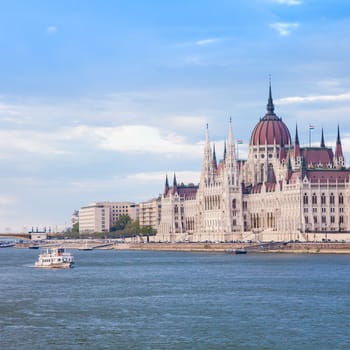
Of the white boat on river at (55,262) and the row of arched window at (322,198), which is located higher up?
the row of arched window at (322,198)

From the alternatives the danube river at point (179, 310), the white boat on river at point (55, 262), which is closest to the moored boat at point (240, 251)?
the white boat on river at point (55, 262)

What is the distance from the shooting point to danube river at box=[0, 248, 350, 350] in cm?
6125

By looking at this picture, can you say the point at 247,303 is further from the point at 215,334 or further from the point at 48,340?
the point at 48,340

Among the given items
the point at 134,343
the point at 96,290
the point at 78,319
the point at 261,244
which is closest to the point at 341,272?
the point at 96,290

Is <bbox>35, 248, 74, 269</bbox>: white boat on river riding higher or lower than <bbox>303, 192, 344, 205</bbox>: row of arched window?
lower

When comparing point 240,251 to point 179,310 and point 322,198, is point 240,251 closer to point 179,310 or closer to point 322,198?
point 322,198

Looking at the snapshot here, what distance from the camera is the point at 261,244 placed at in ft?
601

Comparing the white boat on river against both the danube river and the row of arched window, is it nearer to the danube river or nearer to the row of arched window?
the danube river

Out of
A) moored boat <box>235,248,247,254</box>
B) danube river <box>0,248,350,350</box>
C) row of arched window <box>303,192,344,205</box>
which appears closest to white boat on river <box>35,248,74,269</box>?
danube river <box>0,248,350,350</box>

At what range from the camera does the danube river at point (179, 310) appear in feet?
201

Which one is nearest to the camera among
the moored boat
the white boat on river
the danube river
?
the danube river

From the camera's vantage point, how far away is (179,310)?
75062 mm

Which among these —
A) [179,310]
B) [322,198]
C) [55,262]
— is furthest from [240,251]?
[179,310]

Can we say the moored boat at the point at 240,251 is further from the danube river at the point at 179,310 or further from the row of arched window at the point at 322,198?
the danube river at the point at 179,310
